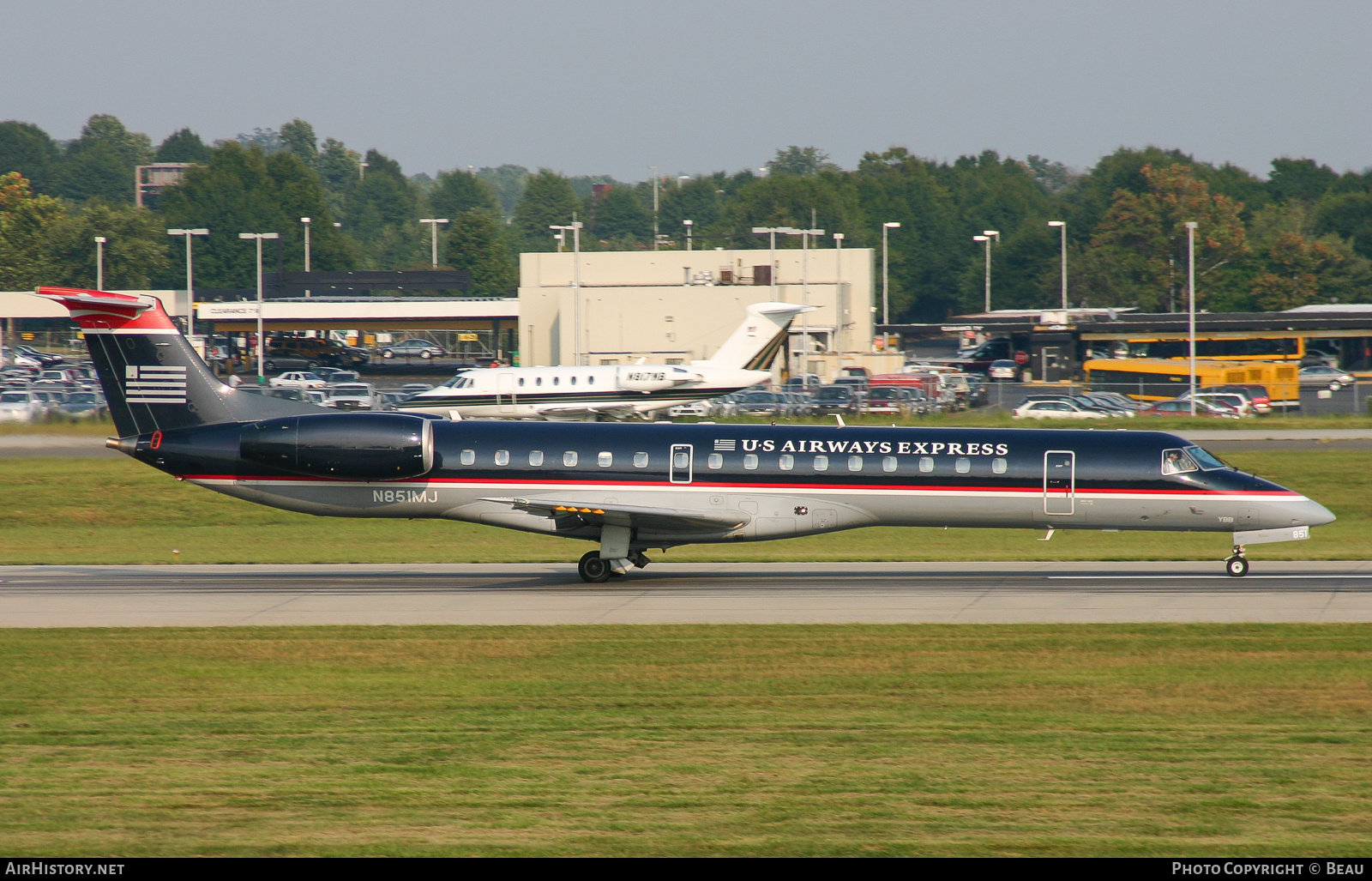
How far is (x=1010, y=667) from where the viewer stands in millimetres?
16172

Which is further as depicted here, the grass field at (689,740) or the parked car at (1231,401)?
the parked car at (1231,401)

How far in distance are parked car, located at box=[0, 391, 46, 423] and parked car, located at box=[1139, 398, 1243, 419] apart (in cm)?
4157

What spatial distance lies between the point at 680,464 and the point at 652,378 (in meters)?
26.1

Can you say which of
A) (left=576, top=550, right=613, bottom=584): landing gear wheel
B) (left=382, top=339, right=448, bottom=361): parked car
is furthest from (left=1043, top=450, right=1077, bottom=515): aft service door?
(left=382, top=339, right=448, bottom=361): parked car

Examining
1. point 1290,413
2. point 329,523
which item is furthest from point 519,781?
point 1290,413

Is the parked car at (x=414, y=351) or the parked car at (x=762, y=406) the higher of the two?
the parked car at (x=414, y=351)

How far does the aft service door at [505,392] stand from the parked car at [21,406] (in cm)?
1567

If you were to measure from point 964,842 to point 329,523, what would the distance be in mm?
27818

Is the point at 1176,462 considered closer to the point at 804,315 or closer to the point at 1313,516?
the point at 1313,516

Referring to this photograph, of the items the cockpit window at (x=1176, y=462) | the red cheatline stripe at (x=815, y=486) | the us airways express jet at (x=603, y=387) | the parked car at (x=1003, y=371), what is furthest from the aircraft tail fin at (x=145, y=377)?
the parked car at (x=1003, y=371)

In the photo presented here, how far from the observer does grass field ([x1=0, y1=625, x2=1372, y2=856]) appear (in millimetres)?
9977

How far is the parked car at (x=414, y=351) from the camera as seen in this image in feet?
324

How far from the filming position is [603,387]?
49812 millimetres

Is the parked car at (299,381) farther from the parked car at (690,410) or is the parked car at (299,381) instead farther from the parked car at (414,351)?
the parked car at (414,351)
